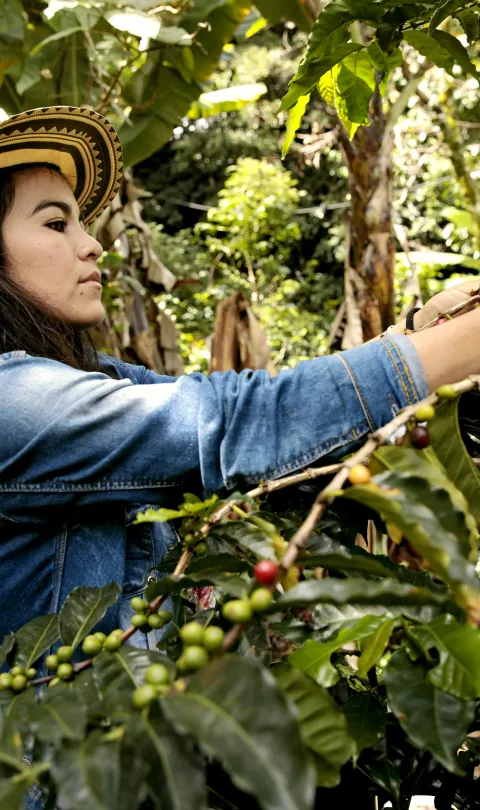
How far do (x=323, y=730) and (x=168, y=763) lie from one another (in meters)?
0.16

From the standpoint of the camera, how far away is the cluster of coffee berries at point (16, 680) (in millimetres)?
588

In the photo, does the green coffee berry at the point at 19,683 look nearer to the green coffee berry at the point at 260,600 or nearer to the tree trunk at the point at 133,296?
the green coffee berry at the point at 260,600

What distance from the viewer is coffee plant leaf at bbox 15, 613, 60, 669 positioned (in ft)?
2.10

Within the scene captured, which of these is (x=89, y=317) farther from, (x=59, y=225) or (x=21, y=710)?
(x=21, y=710)

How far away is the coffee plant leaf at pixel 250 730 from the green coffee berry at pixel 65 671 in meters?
0.21

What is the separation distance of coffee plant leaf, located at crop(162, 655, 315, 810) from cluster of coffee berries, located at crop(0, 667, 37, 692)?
238 millimetres

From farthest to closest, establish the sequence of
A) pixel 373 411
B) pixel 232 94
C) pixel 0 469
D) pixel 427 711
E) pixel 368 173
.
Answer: pixel 232 94
pixel 368 173
pixel 0 469
pixel 373 411
pixel 427 711

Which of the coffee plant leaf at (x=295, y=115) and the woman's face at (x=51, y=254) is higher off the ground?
the coffee plant leaf at (x=295, y=115)

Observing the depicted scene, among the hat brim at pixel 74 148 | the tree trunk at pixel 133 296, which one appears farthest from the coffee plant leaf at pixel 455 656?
the tree trunk at pixel 133 296

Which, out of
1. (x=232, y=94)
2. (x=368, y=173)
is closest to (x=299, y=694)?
(x=368, y=173)

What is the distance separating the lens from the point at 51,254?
1.10m

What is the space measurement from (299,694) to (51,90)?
279 cm

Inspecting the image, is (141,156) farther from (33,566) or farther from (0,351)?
(33,566)

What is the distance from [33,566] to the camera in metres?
0.96
